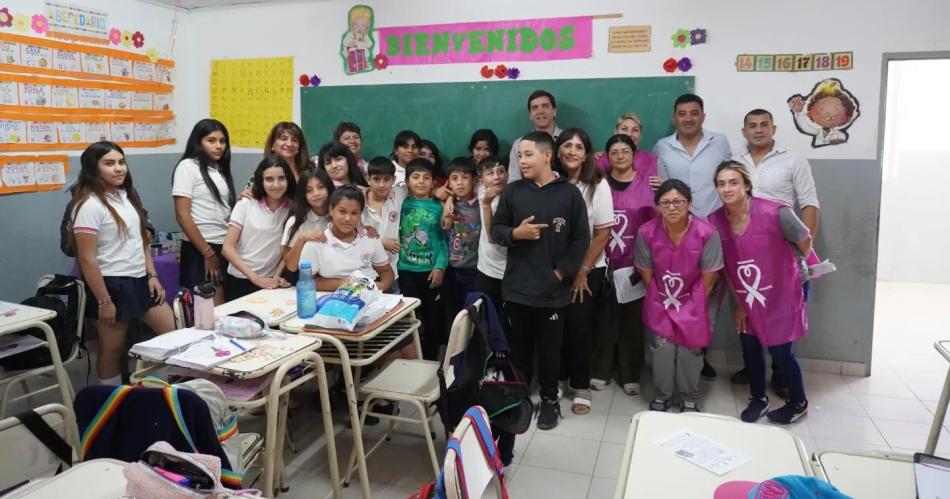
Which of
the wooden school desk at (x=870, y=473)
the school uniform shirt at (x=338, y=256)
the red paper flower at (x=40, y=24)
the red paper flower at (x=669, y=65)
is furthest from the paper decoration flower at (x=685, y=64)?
the red paper flower at (x=40, y=24)

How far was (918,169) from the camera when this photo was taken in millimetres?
5988

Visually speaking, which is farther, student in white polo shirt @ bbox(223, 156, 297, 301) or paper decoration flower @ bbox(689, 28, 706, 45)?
paper decoration flower @ bbox(689, 28, 706, 45)

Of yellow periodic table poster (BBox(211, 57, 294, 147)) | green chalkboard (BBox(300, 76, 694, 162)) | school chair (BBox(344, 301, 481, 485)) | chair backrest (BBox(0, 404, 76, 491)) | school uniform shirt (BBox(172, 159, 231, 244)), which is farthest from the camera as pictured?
yellow periodic table poster (BBox(211, 57, 294, 147))

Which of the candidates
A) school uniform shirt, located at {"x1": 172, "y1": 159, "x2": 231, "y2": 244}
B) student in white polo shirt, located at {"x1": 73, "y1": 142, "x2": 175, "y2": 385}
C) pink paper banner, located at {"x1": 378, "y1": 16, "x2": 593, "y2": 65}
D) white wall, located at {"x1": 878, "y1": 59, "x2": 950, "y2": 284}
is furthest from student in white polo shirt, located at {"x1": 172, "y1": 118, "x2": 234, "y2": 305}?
white wall, located at {"x1": 878, "y1": 59, "x2": 950, "y2": 284}

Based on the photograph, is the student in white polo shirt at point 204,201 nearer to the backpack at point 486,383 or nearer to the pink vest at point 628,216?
the backpack at point 486,383

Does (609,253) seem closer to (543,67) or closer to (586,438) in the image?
(586,438)

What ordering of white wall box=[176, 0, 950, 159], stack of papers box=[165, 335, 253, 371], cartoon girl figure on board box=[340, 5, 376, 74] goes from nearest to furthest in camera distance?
stack of papers box=[165, 335, 253, 371] → white wall box=[176, 0, 950, 159] → cartoon girl figure on board box=[340, 5, 376, 74]

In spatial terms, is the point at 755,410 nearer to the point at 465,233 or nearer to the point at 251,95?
the point at 465,233

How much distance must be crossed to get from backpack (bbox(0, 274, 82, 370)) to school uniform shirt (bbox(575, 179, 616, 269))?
2491mm

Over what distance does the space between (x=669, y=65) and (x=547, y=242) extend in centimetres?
159

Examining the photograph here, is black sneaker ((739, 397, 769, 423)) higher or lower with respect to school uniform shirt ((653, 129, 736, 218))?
lower

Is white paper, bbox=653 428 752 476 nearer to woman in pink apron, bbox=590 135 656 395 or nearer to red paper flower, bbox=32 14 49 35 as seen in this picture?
woman in pink apron, bbox=590 135 656 395

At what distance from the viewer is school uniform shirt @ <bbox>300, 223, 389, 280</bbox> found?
2.96m

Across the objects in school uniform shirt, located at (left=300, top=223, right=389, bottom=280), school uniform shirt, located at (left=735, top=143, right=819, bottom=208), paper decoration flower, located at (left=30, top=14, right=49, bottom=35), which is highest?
paper decoration flower, located at (left=30, top=14, right=49, bottom=35)
